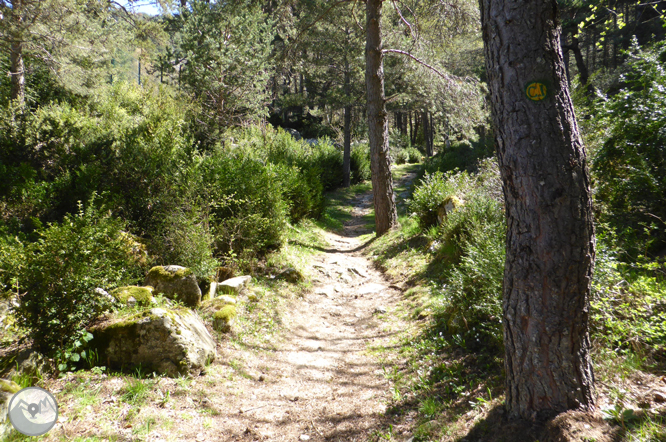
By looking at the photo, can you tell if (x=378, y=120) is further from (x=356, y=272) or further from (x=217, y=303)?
(x=217, y=303)

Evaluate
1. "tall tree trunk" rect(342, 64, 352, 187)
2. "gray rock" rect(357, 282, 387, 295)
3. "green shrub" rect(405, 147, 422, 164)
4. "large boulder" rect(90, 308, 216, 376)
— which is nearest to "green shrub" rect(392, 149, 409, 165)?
"green shrub" rect(405, 147, 422, 164)

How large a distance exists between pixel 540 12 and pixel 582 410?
2.40 meters

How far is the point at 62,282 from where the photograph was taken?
301 cm

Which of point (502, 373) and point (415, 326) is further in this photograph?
point (415, 326)

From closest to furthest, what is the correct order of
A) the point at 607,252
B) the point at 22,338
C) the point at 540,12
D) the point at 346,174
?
the point at 540,12 < the point at 22,338 < the point at 607,252 < the point at 346,174

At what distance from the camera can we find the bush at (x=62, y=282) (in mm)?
→ 2867

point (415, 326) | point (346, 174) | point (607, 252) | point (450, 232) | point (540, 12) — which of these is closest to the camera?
point (540, 12)

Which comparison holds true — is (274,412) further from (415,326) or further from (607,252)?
(607,252)

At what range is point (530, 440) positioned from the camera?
81.3 inches

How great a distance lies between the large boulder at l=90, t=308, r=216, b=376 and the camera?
126 inches

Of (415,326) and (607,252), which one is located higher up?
(607,252)

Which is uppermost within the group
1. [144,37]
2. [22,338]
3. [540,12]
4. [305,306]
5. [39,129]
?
[144,37]

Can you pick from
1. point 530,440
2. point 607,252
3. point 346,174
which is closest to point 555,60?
point 607,252

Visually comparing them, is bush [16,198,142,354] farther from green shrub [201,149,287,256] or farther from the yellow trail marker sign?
the yellow trail marker sign
